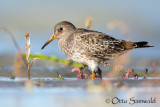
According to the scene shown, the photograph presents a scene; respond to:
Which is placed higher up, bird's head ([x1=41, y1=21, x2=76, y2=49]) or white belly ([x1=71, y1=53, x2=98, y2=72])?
bird's head ([x1=41, y1=21, x2=76, y2=49])

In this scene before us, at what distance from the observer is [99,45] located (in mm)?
9648

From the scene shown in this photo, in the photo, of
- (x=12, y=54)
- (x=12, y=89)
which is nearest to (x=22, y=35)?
(x=12, y=54)

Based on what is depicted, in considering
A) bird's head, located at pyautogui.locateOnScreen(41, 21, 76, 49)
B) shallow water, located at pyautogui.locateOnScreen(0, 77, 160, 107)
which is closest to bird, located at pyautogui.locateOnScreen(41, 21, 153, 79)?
bird's head, located at pyautogui.locateOnScreen(41, 21, 76, 49)

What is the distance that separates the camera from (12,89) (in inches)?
284

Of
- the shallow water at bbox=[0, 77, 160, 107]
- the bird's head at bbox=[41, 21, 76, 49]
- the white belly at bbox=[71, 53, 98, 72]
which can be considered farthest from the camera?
the bird's head at bbox=[41, 21, 76, 49]

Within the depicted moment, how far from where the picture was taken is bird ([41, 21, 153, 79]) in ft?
31.0

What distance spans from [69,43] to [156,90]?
310 centimetres

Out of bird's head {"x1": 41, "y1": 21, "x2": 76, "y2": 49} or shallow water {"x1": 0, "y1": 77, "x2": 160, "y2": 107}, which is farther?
bird's head {"x1": 41, "y1": 21, "x2": 76, "y2": 49}

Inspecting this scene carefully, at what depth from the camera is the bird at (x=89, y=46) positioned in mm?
9438

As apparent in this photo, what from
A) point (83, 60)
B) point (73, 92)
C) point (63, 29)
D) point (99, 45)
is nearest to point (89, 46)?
point (99, 45)

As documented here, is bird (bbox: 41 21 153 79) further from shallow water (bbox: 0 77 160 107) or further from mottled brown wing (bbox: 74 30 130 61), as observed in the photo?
shallow water (bbox: 0 77 160 107)

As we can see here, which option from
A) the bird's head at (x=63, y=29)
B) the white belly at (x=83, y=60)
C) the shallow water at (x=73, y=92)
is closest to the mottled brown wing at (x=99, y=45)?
the white belly at (x=83, y=60)

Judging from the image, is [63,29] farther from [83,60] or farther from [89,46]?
[83,60]

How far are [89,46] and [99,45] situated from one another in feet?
0.94
